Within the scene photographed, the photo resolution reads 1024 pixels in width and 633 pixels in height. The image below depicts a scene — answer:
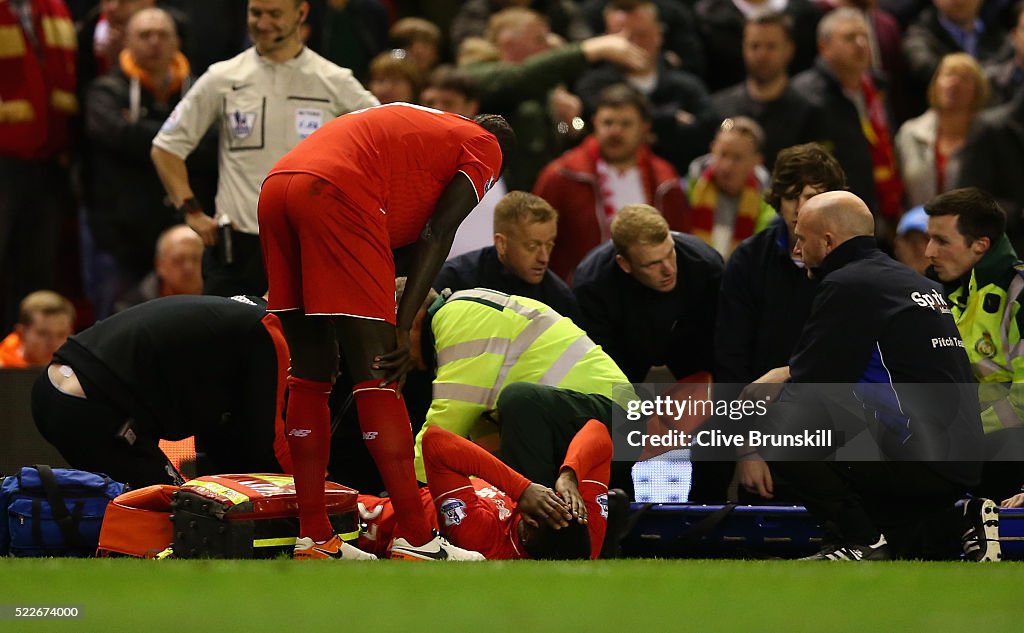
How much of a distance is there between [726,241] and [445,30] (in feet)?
10.6

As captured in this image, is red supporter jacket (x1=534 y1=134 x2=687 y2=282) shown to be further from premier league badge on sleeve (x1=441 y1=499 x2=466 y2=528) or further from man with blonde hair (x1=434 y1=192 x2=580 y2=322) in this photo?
premier league badge on sleeve (x1=441 y1=499 x2=466 y2=528)

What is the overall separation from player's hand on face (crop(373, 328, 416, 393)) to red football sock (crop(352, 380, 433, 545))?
40 mm

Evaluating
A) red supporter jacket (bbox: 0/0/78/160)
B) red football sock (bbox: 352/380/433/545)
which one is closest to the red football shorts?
red football sock (bbox: 352/380/433/545)

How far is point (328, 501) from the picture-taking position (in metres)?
5.85

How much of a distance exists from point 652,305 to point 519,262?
0.68 m

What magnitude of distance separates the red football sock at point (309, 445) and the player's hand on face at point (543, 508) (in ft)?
2.38

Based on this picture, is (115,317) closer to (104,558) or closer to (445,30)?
(104,558)

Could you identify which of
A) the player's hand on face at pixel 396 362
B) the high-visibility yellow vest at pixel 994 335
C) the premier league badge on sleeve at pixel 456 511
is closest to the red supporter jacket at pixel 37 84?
the player's hand on face at pixel 396 362

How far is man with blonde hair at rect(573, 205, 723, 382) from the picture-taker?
7.64 metres

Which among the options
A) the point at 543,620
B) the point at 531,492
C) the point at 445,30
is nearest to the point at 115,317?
the point at 531,492

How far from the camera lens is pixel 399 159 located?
19.1ft

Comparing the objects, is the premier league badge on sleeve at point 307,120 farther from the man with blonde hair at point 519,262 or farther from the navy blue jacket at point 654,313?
the navy blue jacket at point 654,313

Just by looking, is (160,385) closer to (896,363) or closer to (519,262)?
(519,262)

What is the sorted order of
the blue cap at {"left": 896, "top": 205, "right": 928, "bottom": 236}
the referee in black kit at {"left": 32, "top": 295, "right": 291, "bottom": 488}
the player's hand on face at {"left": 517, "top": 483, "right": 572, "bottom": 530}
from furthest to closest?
the blue cap at {"left": 896, "top": 205, "right": 928, "bottom": 236} < the referee in black kit at {"left": 32, "top": 295, "right": 291, "bottom": 488} < the player's hand on face at {"left": 517, "top": 483, "right": 572, "bottom": 530}
